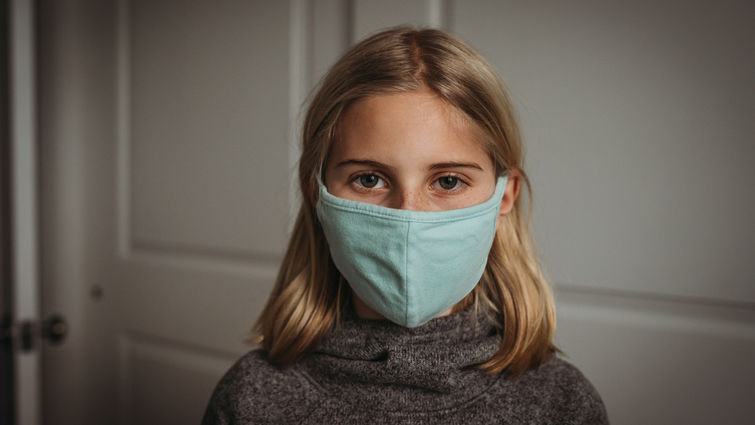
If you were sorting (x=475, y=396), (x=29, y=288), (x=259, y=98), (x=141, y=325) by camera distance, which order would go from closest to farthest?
(x=475, y=396), (x=259, y=98), (x=29, y=288), (x=141, y=325)

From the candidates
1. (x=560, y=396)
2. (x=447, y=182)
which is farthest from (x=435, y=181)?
(x=560, y=396)

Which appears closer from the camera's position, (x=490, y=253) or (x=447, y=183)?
(x=447, y=183)

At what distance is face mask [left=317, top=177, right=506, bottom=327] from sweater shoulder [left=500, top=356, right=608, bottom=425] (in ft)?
0.58

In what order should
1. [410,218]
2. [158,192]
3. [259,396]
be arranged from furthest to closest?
[158,192] < [259,396] < [410,218]

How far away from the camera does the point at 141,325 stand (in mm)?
1683

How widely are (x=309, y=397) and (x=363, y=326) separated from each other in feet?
0.44

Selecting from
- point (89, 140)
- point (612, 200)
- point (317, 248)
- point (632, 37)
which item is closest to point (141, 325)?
point (89, 140)

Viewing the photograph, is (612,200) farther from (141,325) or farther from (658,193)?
(141,325)

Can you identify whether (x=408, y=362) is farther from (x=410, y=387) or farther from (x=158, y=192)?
(x=158, y=192)

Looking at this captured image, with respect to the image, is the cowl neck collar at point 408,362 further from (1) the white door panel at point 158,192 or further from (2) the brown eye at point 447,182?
(1) the white door panel at point 158,192

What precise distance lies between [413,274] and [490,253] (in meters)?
0.21

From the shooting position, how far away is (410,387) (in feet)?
2.52

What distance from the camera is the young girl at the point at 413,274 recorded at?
2.37 feet

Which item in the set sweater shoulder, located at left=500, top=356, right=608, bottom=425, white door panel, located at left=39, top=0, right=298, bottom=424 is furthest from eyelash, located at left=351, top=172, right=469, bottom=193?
white door panel, located at left=39, top=0, right=298, bottom=424
